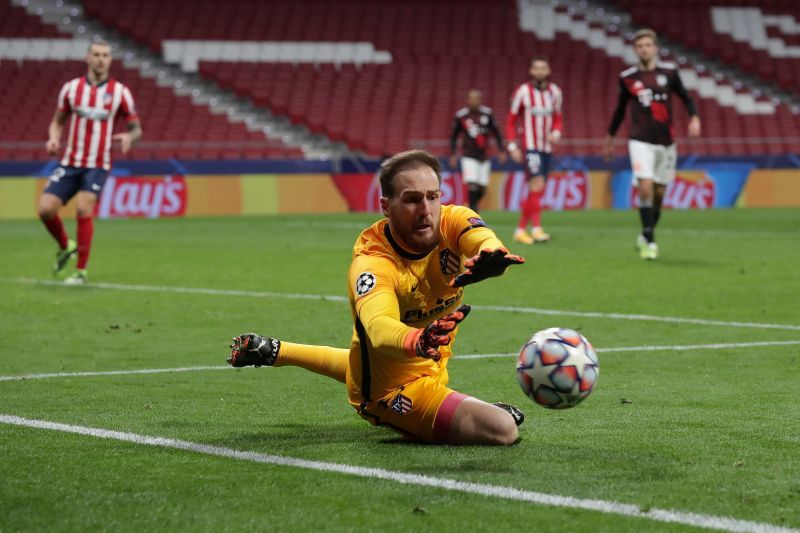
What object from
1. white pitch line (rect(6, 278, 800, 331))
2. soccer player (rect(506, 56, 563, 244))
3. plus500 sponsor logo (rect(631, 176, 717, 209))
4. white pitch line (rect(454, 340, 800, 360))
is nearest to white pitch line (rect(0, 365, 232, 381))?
white pitch line (rect(454, 340, 800, 360))

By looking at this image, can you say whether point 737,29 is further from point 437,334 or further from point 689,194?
point 437,334

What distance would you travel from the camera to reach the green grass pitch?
409cm

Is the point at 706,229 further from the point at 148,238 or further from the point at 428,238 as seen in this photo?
the point at 428,238

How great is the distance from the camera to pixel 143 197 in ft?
85.8

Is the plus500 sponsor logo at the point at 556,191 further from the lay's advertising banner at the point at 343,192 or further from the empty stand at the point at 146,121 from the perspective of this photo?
the empty stand at the point at 146,121

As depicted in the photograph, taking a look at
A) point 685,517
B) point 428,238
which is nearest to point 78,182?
point 428,238

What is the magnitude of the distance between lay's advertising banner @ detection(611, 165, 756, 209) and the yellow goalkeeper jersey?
2300 centimetres

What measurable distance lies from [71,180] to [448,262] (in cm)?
836

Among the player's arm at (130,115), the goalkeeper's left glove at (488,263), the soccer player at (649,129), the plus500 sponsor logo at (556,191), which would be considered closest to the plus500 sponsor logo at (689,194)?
the plus500 sponsor logo at (556,191)

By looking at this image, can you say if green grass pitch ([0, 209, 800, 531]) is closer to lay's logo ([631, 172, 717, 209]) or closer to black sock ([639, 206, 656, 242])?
black sock ([639, 206, 656, 242])

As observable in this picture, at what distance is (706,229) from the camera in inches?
794

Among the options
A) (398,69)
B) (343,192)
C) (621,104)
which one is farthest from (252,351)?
(398,69)

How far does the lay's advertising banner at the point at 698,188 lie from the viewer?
91.8 feet

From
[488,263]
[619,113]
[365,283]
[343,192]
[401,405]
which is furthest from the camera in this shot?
[343,192]
